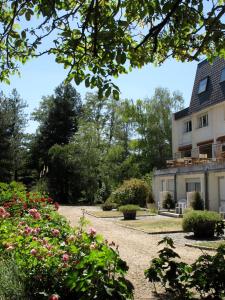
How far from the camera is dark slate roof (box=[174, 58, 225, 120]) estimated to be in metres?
32.5

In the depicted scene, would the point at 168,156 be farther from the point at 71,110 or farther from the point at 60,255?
the point at 60,255

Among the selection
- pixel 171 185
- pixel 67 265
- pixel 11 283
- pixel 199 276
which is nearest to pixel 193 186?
pixel 171 185

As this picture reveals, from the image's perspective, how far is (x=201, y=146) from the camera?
35188 millimetres

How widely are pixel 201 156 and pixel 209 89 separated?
647 cm

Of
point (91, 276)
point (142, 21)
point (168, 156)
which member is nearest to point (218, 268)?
point (91, 276)

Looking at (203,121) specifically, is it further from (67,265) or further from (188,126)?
(67,265)

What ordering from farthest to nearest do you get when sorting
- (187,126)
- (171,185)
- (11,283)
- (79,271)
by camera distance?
(187,126)
(171,185)
(11,283)
(79,271)

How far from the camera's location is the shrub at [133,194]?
36375 mm

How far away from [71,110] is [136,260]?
5075 cm

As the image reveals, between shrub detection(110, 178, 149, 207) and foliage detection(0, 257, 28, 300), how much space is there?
3128 cm

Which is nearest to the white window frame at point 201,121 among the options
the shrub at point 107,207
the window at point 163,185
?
the window at point 163,185

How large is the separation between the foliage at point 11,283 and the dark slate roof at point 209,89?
92.4ft

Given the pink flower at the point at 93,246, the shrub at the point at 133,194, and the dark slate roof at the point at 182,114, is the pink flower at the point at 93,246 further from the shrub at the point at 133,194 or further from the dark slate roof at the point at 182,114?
the dark slate roof at the point at 182,114

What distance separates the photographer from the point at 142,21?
21.5 ft
